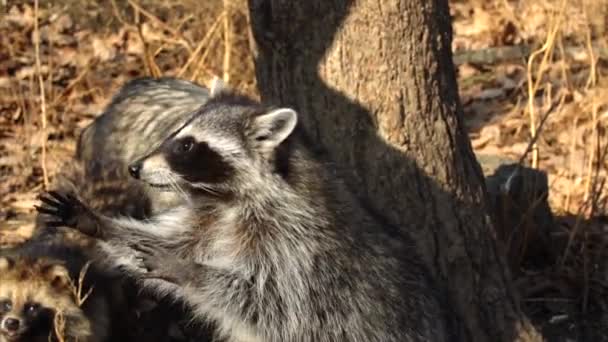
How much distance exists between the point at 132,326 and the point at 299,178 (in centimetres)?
138

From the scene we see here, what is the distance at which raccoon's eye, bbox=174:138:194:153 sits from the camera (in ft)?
13.6

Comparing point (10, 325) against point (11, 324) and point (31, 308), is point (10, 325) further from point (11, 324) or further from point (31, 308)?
point (31, 308)

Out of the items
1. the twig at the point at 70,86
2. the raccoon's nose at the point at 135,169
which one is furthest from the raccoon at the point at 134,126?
the twig at the point at 70,86

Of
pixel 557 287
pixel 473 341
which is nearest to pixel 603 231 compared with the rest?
pixel 557 287

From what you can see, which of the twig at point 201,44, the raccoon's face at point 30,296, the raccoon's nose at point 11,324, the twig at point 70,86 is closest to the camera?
the raccoon's nose at point 11,324

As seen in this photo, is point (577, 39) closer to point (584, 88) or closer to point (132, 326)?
point (584, 88)

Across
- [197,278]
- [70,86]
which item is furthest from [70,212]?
[70,86]

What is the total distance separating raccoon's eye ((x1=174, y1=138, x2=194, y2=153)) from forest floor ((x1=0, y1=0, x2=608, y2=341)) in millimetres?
1880

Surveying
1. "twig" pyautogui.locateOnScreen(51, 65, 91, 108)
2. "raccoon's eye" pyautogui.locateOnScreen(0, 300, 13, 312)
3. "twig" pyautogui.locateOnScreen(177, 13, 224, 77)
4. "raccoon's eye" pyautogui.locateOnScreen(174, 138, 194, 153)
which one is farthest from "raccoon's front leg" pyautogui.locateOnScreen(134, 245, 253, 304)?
"twig" pyautogui.locateOnScreen(51, 65, 91, 108)

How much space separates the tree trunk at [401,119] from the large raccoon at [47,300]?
1082mm

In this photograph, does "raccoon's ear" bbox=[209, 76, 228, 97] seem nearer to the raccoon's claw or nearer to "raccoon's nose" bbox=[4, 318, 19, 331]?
the raccoon's claw

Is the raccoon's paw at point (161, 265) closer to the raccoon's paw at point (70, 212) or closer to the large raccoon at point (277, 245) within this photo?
the large raccoon at point (277, 245)

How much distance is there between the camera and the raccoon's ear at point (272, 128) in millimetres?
3975

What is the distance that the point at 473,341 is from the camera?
4625 mm
